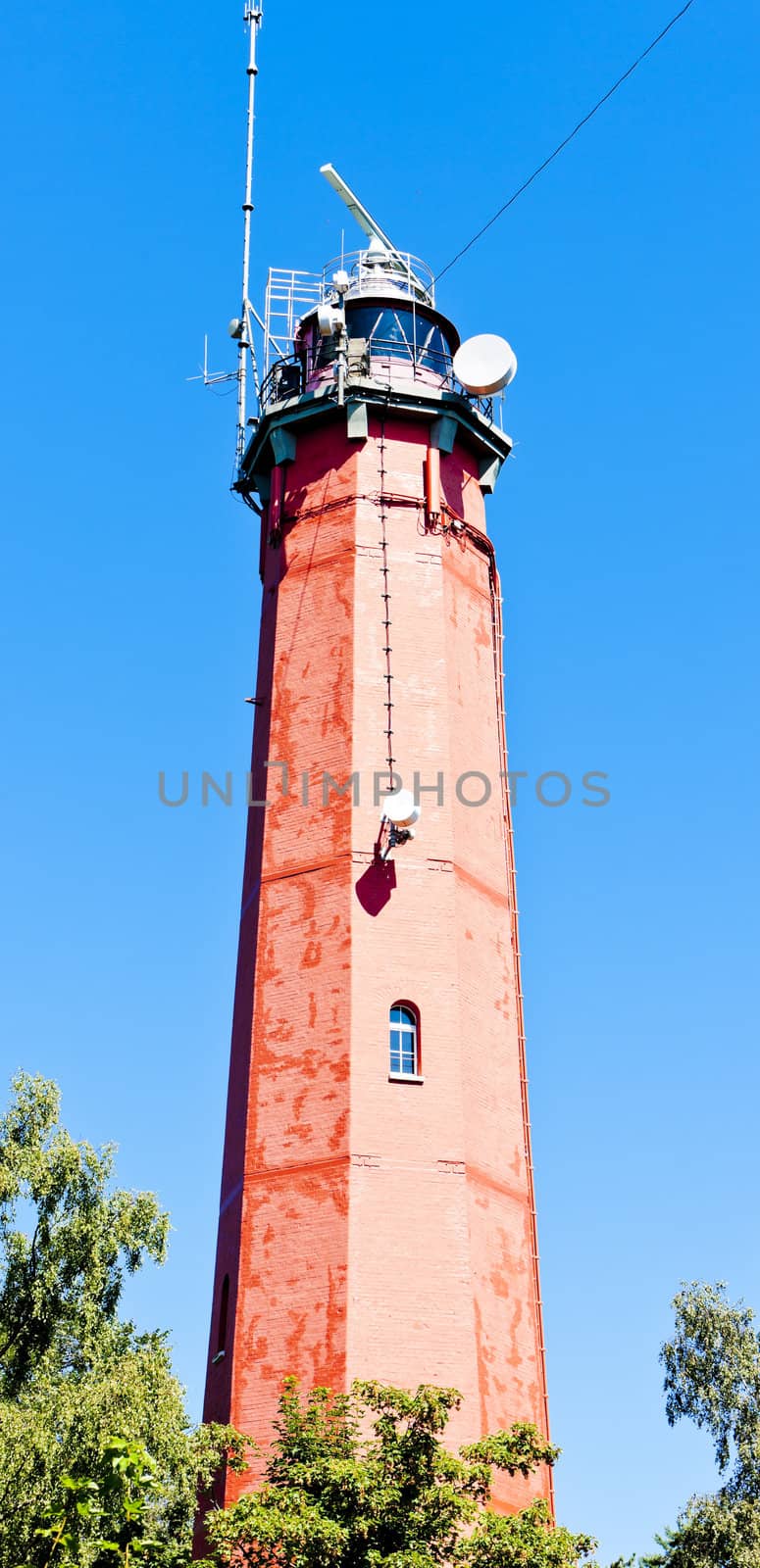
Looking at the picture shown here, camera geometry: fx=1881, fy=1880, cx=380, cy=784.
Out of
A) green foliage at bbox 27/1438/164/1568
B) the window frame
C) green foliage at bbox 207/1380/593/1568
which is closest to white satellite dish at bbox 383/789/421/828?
the window frame

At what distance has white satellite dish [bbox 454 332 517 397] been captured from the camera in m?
33.0

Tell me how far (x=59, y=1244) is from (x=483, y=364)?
1810 cm

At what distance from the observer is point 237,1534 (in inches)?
872

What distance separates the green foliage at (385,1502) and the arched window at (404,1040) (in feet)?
19.1

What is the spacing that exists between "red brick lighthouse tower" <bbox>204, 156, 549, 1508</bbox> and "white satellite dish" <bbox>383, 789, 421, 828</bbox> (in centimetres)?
10

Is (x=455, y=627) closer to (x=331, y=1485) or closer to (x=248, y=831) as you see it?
(x=248, y=831)

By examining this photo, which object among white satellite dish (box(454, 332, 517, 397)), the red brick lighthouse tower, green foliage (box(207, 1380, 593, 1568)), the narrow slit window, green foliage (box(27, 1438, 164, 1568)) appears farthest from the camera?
white satellite dish (box(454, 332, 517, 397))

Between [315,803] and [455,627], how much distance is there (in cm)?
437

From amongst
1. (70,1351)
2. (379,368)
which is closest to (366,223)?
(379,368)

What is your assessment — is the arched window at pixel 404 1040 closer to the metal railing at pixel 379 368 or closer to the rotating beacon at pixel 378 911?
the rotating beacon at pixel 378 911

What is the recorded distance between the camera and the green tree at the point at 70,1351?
3056 centimetres

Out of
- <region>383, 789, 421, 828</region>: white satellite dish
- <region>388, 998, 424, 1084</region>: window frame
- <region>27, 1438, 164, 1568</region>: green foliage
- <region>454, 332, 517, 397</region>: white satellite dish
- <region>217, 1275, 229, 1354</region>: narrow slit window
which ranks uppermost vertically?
<region>454, 332, 517, 397</region>: white satellite dish

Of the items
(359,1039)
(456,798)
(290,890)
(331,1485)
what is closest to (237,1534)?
(331,1485)

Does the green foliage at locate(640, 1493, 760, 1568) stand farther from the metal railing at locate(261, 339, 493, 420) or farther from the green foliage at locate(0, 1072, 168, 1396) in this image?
the metal railing at locate(261, 339, 493, 420)
